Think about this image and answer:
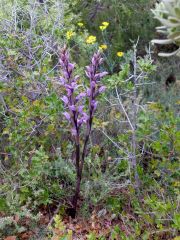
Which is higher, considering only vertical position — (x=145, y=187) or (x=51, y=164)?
(x=51, y=164)

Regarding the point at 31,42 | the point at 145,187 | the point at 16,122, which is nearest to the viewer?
the point at 145,187

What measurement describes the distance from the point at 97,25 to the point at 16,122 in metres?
2.68

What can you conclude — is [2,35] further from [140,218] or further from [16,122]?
[140,218]

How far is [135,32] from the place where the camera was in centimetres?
583

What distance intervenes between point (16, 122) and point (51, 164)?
21.5 inches

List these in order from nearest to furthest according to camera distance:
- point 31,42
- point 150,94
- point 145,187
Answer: point 145,187 < point 31,42 < point 150,94

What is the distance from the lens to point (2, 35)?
13.3 ft

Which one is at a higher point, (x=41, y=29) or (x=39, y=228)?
(x=41, y=29)

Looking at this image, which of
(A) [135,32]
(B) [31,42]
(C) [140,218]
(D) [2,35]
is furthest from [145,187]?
(A) [135,32]

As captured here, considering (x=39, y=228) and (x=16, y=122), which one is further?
(x=16, y=122)

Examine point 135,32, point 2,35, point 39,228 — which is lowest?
point 39,228

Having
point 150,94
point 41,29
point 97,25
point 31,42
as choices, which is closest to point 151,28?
point 97,25

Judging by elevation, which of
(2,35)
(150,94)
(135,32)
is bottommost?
(150,94)

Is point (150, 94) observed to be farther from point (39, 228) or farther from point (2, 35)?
point (39, 228)
